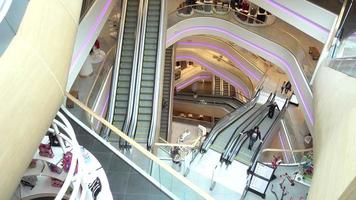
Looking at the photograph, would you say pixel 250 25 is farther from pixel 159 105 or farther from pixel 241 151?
pixel 241 151

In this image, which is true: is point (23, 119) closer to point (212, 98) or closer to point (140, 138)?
point (140, 138)

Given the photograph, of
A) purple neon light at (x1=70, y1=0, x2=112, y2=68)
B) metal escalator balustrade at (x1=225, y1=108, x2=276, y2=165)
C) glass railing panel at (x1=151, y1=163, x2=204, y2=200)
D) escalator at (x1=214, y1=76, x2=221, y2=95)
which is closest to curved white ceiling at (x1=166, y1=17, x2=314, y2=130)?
metal escalator balustrade at (x1=225, y1=108, x2=276, y2=165)

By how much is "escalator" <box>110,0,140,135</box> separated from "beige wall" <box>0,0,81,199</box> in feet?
21.8

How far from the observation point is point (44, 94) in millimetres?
3393

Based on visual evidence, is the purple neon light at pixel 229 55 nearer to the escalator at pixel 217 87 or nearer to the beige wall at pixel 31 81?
the escalator at pixel 217 87

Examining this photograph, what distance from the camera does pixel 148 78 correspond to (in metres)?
12.0

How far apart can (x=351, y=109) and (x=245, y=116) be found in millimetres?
9494

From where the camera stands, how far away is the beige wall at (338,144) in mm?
3422

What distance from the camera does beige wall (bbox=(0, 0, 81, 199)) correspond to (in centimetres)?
282

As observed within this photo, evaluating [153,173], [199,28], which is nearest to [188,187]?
[153,173]

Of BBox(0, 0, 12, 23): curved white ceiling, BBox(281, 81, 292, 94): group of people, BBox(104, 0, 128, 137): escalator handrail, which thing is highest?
BBox(281, 81, 292, 94): group of people

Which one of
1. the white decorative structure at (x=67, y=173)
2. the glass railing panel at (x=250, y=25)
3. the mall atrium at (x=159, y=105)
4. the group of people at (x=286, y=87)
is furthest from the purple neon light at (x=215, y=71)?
the white decorative structure at (x=67, y=173)

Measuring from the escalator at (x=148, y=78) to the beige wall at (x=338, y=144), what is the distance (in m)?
5.04

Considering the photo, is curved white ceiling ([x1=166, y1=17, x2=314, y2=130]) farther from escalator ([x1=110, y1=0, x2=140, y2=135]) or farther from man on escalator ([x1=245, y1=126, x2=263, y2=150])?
man on escalator ([x1=245, y1=126, x2=263, y2=150])
